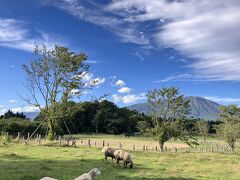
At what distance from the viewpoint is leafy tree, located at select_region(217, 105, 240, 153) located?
61.2m

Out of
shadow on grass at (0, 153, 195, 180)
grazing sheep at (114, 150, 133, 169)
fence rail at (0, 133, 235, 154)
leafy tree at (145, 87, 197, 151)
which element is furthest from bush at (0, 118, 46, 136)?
shadow on grass at (0, 153, 195, 180)

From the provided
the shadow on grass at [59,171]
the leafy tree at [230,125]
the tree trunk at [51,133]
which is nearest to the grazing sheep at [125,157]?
the shadow on grass at [59,171]

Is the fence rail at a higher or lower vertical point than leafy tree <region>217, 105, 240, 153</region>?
lower

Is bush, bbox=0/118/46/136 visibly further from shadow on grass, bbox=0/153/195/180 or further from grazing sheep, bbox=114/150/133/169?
shadow on grass, bbox=0/153/195/180

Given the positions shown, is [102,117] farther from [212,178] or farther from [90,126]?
[212,178]

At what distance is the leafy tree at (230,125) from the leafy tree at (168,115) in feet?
32.9

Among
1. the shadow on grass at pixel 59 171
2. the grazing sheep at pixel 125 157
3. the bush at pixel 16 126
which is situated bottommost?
the shadow on grass at pixel 59 171

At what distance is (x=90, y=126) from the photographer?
393ft

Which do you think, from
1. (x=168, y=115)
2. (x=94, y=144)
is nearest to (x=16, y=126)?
(x=94, y=144)

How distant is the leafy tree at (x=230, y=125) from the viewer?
61.2m

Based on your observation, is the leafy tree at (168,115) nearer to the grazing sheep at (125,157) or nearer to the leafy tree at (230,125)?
the leafy tree at (230,125)

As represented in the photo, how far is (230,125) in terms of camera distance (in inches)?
2496

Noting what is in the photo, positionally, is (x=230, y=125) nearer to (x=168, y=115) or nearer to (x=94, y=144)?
(x=168, y=115)

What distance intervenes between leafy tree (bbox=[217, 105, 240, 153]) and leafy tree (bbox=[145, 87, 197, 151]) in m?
10.0
